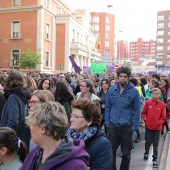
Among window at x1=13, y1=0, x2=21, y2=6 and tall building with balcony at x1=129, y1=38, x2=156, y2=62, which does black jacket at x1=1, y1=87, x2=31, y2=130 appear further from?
tall building with balcony at x1=129, y1=38, x2=156, y2=62

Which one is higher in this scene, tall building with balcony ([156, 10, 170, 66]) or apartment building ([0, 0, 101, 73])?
tall building with balcony ([156, 10, 170, 66])

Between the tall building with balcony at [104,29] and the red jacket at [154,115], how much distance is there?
3463 inches

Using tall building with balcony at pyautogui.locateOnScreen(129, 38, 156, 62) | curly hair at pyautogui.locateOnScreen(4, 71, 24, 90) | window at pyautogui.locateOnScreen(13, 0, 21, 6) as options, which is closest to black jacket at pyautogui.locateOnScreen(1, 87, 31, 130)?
curly hair at pyautogui.locateOnScreen(4, 71, 24, 90)

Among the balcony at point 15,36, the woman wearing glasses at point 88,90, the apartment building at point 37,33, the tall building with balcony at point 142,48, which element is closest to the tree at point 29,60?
the apartment building at point 37,33

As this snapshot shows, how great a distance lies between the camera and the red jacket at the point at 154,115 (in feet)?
18.5

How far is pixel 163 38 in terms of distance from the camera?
105562 mm

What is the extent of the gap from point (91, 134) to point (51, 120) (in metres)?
0.82

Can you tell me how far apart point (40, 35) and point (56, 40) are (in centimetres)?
531

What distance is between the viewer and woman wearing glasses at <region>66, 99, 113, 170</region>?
2.68 meters

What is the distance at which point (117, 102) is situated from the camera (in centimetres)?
465

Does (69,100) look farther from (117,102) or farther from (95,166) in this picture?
(95,166)

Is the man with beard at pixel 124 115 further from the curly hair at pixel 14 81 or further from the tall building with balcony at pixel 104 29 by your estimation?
the tall building with balcony at pixel 104 29

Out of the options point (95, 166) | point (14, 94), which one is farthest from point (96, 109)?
point (14, 94)

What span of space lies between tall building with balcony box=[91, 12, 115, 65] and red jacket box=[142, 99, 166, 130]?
88.0 meters
